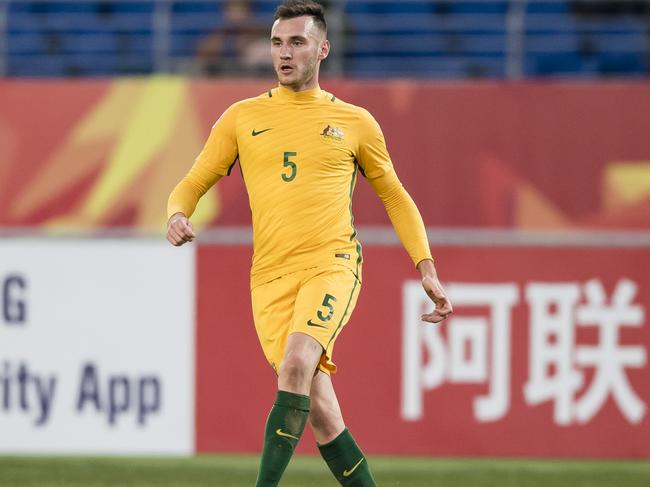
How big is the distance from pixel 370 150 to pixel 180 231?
84 centimetres

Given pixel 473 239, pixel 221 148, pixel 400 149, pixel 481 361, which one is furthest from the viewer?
pixel 400 149

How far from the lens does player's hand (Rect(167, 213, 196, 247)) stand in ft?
14.8

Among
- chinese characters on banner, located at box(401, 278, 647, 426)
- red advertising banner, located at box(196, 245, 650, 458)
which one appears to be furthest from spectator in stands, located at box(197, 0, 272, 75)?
chinese characters on banner, located at box(401, 278, 647, 426)

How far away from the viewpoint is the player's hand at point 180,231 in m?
4.52

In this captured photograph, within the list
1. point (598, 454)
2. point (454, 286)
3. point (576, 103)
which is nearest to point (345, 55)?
point (576, 103)

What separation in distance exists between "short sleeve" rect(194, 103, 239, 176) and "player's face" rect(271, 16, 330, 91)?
25 cm

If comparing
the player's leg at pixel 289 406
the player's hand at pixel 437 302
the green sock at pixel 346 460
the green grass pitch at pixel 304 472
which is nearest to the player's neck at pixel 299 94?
the player's hand at pixel 437 302

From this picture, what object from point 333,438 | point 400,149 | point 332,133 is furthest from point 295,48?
point 400,149

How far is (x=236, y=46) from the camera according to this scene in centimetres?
1016

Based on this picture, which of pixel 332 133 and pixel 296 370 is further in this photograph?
pixel 332 133

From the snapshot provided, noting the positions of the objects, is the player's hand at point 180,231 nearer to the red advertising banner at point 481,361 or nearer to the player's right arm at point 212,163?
the player's right arm at point 212,163

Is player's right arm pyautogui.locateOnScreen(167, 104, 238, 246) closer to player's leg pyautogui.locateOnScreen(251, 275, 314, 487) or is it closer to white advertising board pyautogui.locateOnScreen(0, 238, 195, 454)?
player's leg pyautogui.locateOnScreen(251, 275, 314, 487)

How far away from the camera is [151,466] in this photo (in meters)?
7.20

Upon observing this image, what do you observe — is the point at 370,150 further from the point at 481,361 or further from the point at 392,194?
the point at 481,361
